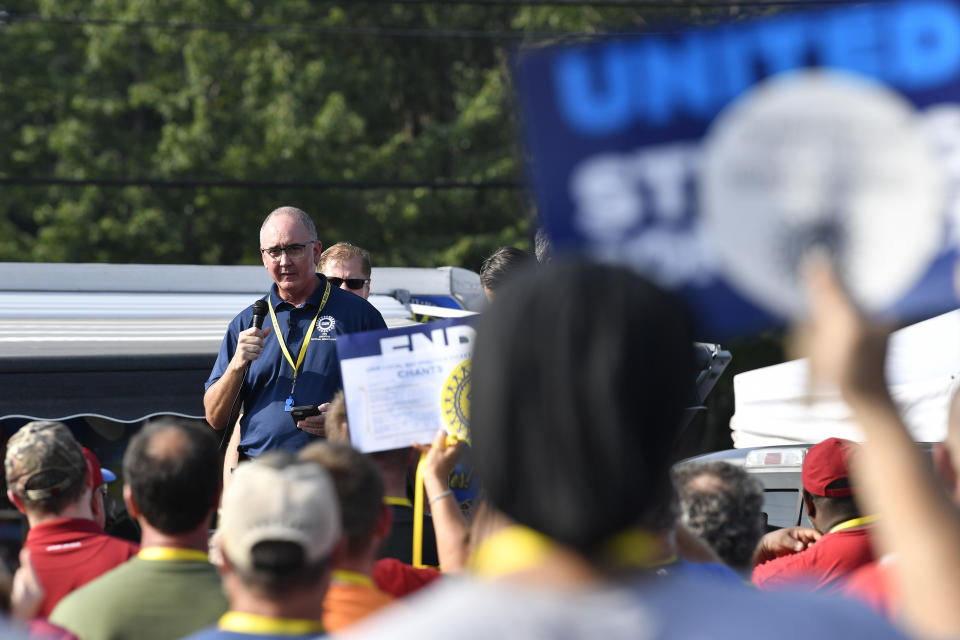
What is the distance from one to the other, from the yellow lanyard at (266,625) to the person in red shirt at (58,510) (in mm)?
1398

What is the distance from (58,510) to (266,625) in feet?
5.08

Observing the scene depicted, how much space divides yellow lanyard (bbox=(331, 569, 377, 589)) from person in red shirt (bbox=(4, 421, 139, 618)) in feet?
2.88

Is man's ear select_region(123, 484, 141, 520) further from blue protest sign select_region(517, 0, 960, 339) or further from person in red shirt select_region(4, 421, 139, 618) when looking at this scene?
blue protest sign select_region(517, 0, 960, 339)

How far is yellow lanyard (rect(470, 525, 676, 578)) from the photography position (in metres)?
1.24

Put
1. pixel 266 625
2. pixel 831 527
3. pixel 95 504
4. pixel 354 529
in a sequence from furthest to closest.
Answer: pixel 831 527
pixel 95 504
pixel 354 529
pixel 266 625

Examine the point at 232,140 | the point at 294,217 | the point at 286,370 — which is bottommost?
the point at 286,370

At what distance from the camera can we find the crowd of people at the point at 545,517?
4.03 feet

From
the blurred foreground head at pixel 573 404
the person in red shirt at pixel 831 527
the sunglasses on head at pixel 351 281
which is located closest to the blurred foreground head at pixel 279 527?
the blurred foreground head at pixel 573 404

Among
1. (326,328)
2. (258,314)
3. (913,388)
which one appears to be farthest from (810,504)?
(913,388)

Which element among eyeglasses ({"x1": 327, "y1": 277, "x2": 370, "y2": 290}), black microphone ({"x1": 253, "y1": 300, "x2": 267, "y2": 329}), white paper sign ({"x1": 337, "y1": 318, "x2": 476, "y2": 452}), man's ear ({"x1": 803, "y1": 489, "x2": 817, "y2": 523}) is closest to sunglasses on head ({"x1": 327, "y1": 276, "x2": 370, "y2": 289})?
eyeglasses ({"x1": 327, "y1": 277, "x2": 370, "y2": 290})

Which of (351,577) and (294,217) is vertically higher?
(294,217)

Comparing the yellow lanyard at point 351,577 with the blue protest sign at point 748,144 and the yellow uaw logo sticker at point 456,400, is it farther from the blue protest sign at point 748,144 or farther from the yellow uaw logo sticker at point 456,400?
the blue protest sign at point 748,144

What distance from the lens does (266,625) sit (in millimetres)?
2012

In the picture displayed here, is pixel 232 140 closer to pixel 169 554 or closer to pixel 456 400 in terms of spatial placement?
pixel 456 400
